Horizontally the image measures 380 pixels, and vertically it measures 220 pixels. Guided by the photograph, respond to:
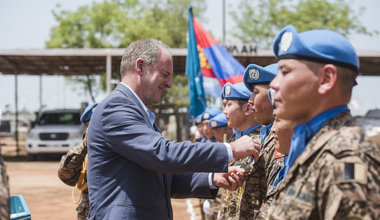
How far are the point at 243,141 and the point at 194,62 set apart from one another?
22.4 ft

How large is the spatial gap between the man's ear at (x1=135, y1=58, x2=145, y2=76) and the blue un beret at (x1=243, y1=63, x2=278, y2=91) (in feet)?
2.54

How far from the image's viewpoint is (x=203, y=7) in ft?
122

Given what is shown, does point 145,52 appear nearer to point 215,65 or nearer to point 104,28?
point 215,65

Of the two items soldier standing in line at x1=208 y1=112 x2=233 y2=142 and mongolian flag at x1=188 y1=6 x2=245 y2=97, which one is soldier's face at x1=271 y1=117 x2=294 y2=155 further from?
mongolian flag at x1=188 y1=6 x2=245 y2=97

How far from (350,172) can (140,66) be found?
5.81ft

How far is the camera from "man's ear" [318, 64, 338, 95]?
4.81 ft

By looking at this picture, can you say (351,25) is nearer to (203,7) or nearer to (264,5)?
(264,5)

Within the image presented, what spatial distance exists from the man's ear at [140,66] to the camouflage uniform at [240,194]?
0.96 m

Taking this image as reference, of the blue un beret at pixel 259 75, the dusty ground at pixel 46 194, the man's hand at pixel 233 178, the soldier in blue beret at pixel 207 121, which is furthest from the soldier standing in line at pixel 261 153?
the dusty ground at pixel 46 194

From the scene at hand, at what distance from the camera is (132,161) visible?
248cm

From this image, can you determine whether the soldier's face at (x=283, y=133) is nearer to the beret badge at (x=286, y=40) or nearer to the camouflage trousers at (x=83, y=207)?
the beret badge at (x=286, y=40)

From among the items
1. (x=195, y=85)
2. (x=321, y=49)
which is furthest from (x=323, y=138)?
(x=195, y=85)

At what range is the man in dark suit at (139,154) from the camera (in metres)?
2.39

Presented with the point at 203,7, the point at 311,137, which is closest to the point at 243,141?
the point at 311,137
